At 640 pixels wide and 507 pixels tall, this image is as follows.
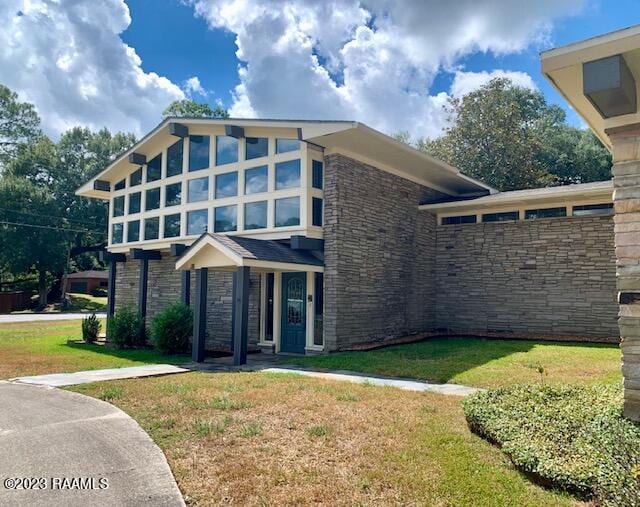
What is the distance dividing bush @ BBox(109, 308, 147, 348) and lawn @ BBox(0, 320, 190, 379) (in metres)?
0.46

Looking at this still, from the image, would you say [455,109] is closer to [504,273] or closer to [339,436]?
[504,273]

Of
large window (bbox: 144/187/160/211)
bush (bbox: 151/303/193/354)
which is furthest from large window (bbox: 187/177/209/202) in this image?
bush (bbox: 151/303/193/354)

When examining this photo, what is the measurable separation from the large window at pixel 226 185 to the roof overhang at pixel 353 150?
1.40 meters

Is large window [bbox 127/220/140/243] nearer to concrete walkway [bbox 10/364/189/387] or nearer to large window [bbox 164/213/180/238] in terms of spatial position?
large window [bbox 164/213/180/238]

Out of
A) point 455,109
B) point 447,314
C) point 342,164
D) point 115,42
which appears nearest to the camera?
point 342,164

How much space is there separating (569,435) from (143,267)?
13620 millimetres

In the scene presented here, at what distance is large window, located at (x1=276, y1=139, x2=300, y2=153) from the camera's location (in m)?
11.4

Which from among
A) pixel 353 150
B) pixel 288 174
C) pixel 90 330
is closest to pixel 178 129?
pixel 288 174

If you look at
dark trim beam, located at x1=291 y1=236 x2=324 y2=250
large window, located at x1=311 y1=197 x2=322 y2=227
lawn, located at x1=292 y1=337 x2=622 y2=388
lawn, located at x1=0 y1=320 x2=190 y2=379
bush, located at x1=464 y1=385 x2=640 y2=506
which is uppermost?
large window, located at x1=311 y1=197 x2=322 y2=227

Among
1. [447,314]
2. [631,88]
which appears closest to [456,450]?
[631,88]

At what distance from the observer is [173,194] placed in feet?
47.0

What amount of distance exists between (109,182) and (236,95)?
586 centimetres

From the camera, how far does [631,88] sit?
4.42 m

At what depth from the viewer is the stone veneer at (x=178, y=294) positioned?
41.8ft
